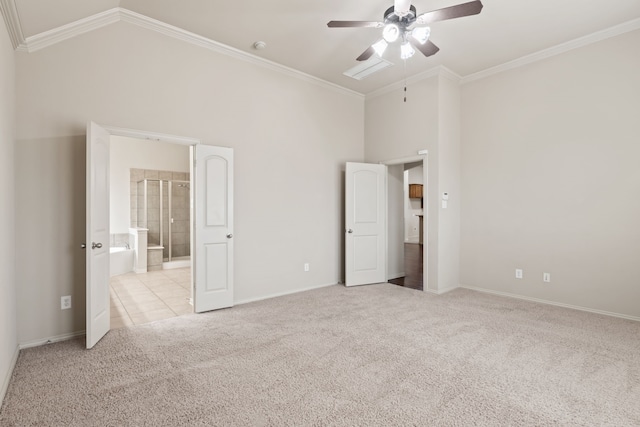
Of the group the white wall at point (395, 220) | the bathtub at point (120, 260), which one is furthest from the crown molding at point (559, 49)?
the bathtub at point (120, 260)

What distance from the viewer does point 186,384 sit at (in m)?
2.25

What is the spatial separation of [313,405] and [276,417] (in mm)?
247

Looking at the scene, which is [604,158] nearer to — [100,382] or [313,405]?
[313,405]

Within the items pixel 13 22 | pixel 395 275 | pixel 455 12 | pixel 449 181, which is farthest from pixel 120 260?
pixel 455 12

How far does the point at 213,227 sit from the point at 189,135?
3.71 ft

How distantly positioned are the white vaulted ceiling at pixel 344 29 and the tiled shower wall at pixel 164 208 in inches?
171

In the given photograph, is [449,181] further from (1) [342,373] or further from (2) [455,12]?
(1) [342,373]

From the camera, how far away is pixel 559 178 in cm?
403

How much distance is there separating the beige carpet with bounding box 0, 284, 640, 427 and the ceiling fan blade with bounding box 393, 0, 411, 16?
2888 mm

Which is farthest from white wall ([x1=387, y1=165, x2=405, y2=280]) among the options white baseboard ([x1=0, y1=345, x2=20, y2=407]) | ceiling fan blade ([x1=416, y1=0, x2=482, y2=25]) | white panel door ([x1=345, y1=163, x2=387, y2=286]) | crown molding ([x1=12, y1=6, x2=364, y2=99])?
white baseboard ([x1=0, y1=345, x2=20, y2=407])

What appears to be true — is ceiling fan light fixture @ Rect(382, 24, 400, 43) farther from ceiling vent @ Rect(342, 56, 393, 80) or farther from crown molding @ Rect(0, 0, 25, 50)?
crown molding @ Rect(0, 0, 25, 50)

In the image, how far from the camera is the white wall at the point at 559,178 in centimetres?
358

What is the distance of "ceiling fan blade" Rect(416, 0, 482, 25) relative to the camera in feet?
7.60

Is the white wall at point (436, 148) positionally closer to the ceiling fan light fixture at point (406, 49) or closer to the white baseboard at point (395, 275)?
the white baseboard at point (395, 275)
